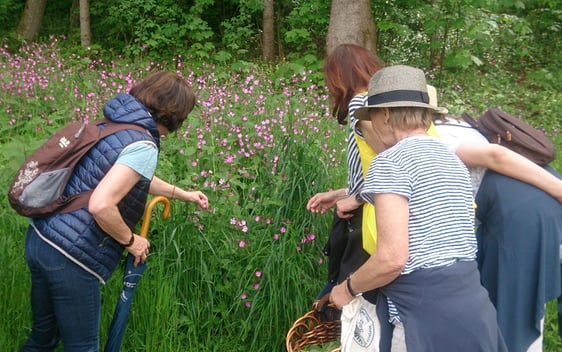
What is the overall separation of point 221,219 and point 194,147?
925mm

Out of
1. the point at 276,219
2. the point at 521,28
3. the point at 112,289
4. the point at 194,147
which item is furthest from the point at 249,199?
the point at 521,28

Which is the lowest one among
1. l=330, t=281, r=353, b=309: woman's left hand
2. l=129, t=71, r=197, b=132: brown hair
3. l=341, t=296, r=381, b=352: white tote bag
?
l=341, t=296, r=381, b=352: white tote bag

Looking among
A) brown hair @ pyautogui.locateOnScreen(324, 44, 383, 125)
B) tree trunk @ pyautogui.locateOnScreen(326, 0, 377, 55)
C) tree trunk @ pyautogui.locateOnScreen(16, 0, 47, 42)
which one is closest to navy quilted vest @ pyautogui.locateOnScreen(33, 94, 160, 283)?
brown hair @ pyautogui.locateOnScreen(324, 44, 383, 125)

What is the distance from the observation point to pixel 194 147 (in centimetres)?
420

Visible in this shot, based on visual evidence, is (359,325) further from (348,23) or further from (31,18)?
(31,18)

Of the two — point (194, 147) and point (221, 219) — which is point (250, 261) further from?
point (194, 147)

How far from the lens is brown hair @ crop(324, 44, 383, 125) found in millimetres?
Answer: 2529

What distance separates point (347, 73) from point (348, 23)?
236 inches

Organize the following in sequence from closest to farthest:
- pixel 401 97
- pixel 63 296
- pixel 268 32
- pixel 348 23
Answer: pixel 401 97
pixel 63 296
pixel 348 23
pixel 268 32

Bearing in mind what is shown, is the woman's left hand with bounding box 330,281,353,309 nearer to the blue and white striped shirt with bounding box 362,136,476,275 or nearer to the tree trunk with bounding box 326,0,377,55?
the blue and white striped shirt with bounding box 362,136,476,275

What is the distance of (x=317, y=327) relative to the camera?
2734 millimetres

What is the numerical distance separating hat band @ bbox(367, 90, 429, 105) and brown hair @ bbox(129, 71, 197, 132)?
2.92 ft

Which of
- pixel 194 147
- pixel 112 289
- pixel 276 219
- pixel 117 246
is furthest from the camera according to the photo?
pixel 194 147

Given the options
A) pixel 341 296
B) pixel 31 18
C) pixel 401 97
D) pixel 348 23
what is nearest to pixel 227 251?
pixel 341 296
